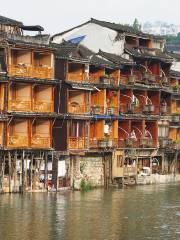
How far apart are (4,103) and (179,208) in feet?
53.3

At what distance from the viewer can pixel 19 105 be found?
6366 centimetres

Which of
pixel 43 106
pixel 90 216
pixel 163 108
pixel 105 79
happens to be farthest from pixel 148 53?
pixel 90 216

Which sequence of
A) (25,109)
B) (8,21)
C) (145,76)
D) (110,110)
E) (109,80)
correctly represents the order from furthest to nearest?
(145,76)
(110,110)
(109,80)
(8,21)
(25,109)

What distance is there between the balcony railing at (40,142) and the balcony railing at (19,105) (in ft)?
8.39

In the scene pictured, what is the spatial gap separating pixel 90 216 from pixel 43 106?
15121mm

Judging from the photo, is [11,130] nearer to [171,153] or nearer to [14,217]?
[14,217]

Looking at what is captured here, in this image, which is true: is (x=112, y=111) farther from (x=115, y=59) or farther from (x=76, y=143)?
(x=76, y=143)

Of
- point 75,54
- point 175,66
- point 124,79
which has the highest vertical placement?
point 175,66

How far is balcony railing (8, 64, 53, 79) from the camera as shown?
63344mm

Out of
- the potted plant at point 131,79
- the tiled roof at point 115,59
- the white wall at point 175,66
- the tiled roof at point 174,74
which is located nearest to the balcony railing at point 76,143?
the tiled roof at point 115,59

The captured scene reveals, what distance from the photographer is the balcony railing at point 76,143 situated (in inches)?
2717

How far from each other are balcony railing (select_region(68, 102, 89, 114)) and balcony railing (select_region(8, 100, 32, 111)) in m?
6.54

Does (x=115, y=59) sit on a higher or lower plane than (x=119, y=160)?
higher

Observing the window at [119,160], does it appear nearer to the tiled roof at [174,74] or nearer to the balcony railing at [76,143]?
the balcony railing at [76,143]
